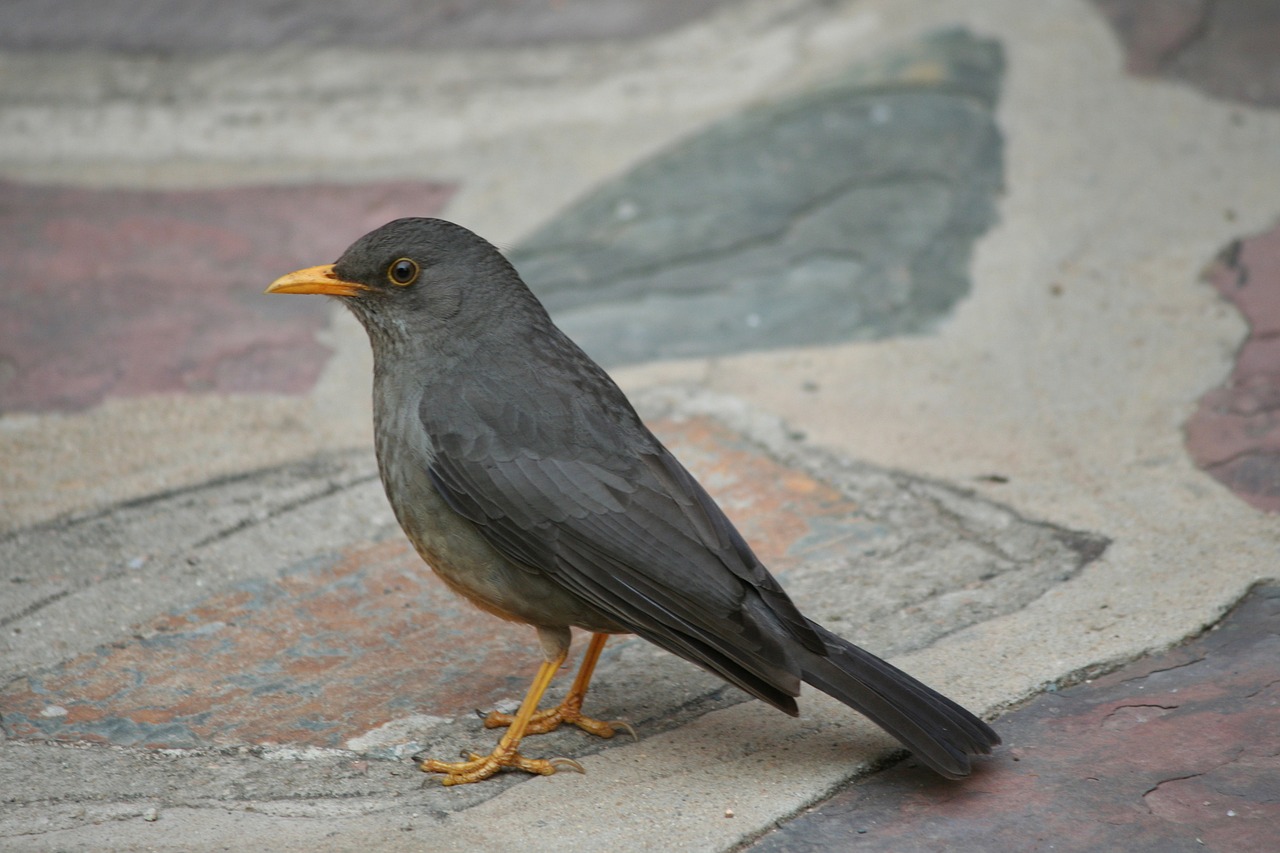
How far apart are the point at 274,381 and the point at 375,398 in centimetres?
98

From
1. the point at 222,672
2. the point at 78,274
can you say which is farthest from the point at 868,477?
the point at 78,274

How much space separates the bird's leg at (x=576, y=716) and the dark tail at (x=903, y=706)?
0.46 meters

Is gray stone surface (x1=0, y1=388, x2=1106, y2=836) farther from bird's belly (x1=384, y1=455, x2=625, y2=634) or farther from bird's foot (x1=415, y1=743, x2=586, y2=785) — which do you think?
bird's belly (x1=384, y1=455, x2=625, y2=634)

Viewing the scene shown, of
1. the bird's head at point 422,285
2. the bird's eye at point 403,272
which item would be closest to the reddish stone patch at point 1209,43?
the bird's head at point 422,285

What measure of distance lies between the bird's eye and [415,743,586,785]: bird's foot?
1.13m

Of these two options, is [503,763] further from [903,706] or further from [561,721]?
[903,706]

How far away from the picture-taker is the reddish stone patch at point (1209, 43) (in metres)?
5.06

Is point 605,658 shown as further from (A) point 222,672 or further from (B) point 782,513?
(A) point 222,672

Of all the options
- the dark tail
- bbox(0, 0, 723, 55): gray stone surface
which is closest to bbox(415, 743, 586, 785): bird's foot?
the dark tail

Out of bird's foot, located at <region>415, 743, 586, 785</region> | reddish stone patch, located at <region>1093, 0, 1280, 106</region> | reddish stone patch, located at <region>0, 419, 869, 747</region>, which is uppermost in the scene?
Result: reddish stone patch, located at <region>1093, 0, 1280, 106</region>

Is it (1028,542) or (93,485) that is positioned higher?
(93,485)

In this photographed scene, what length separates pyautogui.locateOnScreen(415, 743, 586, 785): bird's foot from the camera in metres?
2.78

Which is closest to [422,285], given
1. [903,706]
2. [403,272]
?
[403,272]

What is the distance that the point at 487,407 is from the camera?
3148 millimetres
